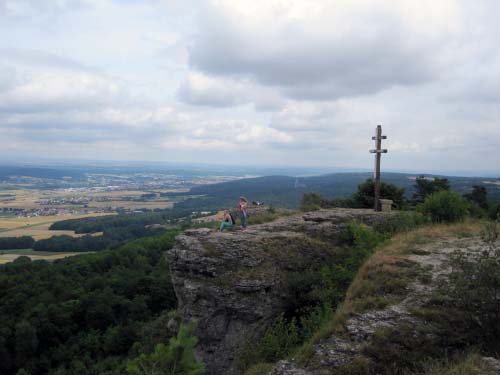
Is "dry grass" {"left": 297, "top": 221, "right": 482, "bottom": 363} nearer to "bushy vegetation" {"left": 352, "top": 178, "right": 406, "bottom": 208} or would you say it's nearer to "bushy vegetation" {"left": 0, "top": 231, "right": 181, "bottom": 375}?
"bushy vegetation" {"left": 352, "top": 178, "right": 406, "bottom": 208}

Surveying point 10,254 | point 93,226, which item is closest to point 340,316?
point 10,254

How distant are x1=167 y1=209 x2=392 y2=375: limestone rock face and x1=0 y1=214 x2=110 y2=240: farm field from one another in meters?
68.0

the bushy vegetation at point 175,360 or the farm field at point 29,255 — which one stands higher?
the bushy vegetation at point 175,360

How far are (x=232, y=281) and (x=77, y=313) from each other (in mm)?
27978

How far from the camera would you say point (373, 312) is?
764 centimetres

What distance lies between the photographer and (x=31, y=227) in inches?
3130

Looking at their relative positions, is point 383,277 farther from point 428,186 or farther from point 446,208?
point 428,186

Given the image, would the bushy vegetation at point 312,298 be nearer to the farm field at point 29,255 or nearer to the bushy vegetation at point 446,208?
the bushy vegetation at point 446,208

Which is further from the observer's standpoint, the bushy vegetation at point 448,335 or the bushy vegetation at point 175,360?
the bushy vegetation at point 448,335

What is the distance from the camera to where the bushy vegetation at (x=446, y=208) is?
14.5m

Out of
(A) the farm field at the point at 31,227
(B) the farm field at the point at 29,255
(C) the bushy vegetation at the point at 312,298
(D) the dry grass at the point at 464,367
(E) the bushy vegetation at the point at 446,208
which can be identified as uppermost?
(E) the bushy vegetation at the point at 446,208

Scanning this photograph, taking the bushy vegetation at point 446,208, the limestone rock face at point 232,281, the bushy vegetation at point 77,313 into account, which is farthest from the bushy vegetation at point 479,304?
the bushy vegetation at point 77,313

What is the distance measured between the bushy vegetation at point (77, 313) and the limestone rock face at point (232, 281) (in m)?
12.3

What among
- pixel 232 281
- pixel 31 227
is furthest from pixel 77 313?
pixel 31 227
